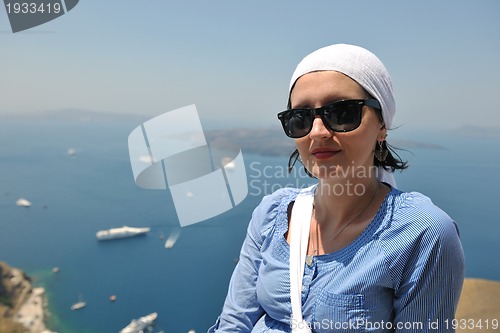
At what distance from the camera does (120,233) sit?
13.7 m

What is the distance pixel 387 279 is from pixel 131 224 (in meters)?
14.5

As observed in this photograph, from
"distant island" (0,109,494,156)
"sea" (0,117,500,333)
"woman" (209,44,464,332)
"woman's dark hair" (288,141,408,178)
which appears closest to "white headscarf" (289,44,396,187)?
"woman" (209,44,464,332)

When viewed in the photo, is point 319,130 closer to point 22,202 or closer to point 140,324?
point 140,324

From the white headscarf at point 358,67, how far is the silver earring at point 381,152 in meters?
0.08

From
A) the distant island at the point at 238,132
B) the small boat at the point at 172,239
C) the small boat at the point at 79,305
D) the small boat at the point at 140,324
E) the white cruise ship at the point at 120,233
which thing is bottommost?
the small boat at the point at 79,305

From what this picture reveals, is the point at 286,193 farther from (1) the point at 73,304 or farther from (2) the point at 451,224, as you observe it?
(1) the point at 73,304

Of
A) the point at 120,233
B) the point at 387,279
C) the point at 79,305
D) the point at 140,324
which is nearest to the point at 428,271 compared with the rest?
the point at 387,279

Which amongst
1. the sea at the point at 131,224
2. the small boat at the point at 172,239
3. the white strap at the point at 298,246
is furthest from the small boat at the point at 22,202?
the white strap at the point at 298,246

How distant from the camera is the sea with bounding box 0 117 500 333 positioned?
1042 cm

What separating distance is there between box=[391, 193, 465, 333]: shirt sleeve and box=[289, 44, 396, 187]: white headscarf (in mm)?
A: 230

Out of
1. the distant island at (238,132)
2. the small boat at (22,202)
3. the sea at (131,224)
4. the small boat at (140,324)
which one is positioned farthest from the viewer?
the small boat at (22,202)

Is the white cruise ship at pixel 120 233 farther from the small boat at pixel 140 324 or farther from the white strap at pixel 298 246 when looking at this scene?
the white strap at pixel 298 246

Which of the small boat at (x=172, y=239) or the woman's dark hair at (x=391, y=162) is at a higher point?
the woman's dark hair at (x=391, y=162)

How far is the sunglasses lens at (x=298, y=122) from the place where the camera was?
0.69 metres
